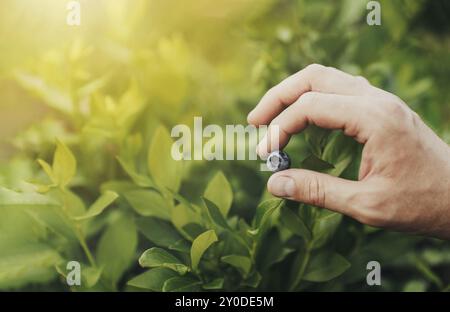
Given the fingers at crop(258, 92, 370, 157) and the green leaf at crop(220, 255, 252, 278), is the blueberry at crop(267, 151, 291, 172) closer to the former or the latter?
the fingers at crop(258, 92, 370, 157)

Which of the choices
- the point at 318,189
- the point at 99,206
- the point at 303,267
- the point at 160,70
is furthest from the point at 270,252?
the point at 160,70

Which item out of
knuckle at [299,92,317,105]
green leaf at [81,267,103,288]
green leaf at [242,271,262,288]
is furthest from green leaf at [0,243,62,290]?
knuckle at [299,92,317,105]

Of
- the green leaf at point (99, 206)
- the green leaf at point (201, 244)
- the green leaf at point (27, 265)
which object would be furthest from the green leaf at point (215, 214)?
the green leaf at point (27, 265)

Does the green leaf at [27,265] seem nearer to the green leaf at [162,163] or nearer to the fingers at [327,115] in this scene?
the green leaf at [162,163]

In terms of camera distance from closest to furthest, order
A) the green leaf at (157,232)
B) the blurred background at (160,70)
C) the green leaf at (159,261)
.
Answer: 1. the green leaf at (159,261)
2. the green leaf at (157,232)
3. the blurred background at (160,70)

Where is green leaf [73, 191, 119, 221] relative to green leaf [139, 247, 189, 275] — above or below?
above

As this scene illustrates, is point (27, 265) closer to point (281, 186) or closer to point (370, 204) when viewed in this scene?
point (281, 186)
